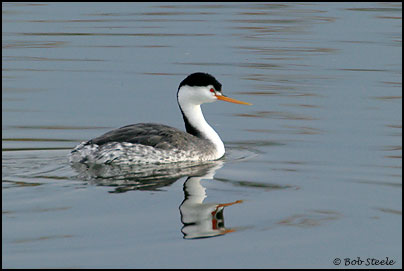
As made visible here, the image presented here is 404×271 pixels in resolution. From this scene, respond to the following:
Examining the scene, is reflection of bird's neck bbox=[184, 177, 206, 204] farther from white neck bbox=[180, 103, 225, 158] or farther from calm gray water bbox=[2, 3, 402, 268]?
white neck bbox=[180, 103, 225, 158]

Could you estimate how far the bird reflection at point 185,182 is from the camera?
8695 millimetres

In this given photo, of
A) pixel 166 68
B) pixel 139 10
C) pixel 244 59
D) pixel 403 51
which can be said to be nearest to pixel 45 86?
pixel 166 68

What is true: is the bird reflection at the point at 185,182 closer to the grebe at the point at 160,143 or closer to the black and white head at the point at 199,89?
the grebe at the point at 160,143

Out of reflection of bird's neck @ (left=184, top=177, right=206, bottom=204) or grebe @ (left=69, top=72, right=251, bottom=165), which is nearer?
reflection of bird's neck @ (left=184, top=177, right=206, bottom=204)

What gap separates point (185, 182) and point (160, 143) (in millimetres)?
1117

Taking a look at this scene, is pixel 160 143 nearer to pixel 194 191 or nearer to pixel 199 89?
pixel 199 89

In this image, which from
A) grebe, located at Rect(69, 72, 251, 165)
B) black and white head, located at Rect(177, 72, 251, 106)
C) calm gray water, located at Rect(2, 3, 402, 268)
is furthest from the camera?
black and white head, located at Rect(177, 72, 251, 106)

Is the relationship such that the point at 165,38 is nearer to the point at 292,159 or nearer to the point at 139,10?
the point at 139,10

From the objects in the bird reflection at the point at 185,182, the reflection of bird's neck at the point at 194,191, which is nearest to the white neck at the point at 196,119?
the bird reflection at the point at 185,182

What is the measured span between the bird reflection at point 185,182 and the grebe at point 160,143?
12 cm

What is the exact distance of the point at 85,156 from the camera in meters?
11.0

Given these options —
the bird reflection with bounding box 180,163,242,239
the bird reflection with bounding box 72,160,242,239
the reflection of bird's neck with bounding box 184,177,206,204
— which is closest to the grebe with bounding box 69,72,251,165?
the bird reflection with bounding box 72,160,242,239

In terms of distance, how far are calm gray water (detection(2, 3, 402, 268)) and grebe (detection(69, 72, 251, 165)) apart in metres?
0.31

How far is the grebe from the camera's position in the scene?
36.3 feet
